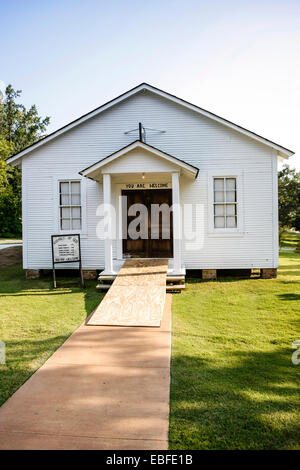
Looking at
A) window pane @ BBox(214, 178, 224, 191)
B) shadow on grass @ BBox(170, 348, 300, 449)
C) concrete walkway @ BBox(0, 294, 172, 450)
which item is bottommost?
concrete walkway @ BBox(0, 294, 172, 450)

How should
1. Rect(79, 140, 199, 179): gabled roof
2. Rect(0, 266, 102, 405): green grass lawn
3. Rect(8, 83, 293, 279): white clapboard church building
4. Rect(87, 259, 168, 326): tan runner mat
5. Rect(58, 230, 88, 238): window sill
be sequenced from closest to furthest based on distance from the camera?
Rect(0, 266, 102, 405): green grass lawn, Rect(87, 259, 168, 326): tan runner mat, Rect(79, 140, 199, 179): gabled roof, Rect(8, 83, 293, 279): white clapboard church building, Rect(58, 230, 88, 238): window sill

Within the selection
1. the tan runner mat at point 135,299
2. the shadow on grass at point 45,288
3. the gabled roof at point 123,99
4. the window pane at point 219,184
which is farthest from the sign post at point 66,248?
the window pane at point 219,184

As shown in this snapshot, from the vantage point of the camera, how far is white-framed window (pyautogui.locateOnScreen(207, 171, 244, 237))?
11289 mm

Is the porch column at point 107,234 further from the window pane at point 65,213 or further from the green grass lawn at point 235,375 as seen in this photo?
the green grass lawn at point 235,375

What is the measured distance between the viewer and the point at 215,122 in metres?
11.3

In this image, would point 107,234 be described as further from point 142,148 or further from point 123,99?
point 123,99

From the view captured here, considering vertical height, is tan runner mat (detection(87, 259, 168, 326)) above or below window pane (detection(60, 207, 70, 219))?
below

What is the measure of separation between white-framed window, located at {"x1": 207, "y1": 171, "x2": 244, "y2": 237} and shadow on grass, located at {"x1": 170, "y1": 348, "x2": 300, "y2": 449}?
6.72 meters

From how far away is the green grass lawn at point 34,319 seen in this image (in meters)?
4.52

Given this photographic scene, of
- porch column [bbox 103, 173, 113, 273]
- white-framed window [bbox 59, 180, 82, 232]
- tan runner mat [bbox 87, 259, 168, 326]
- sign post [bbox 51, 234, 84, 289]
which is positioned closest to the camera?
tan runner mat [bbox 87, 259, 168, 326]

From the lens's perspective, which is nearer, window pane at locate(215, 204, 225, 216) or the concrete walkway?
the concrete walkway

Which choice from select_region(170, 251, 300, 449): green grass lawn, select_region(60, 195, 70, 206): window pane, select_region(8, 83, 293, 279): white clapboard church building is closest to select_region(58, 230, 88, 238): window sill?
select_region(8, 83, 293, 279): white clapboard church building

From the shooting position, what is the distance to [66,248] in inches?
424

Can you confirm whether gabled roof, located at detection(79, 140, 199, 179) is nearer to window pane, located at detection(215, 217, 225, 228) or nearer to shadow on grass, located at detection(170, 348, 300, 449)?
window pane, located at detection(215, 217, 225, 228)
